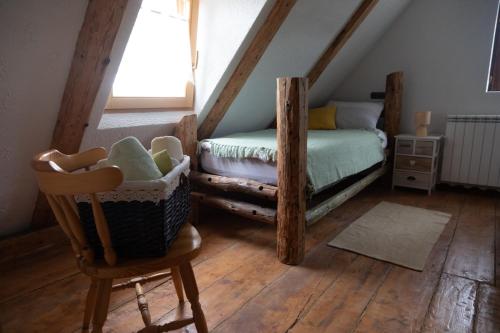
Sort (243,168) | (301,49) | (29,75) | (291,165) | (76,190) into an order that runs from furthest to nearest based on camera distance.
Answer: (301,49) < (243,168) < (291,165) < (29,75) < (76,190)

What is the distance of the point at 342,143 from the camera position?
271 centimetres

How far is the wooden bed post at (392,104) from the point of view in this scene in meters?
3.69

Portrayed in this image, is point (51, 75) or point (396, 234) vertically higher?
point (51, 75)

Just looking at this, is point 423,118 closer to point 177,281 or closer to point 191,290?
point 177,281

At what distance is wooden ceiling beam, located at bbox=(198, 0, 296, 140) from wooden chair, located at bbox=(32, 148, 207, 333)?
4.71 feet

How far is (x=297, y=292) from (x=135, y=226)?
3.52ft

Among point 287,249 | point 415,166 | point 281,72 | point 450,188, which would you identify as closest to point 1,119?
point 287,249

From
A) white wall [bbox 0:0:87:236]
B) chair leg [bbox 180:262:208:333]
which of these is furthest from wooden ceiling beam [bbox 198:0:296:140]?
chair leg [bbox 180:262:208:333]

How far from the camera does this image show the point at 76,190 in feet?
2.89

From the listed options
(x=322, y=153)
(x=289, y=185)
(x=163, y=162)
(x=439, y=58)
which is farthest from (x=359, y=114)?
(x=163, y=162)

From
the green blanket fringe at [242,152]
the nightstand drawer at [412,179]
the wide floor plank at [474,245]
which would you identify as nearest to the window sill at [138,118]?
the green blanket fringe at [242,152]

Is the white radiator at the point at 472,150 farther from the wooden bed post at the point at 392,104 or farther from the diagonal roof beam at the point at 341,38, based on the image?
the diagonal roof beam at the point at 341,38

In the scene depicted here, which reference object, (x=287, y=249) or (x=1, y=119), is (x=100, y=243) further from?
(x=287, y=249)

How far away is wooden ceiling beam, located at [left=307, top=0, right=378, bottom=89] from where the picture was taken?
3.00 meters
